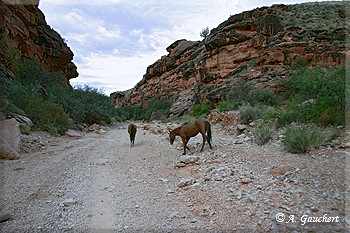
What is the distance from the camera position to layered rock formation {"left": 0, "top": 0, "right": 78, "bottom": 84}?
13.6 m

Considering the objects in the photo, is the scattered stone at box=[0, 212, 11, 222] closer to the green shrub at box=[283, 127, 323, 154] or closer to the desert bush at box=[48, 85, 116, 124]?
the green shrub at box=[283, 127, 323, 154]

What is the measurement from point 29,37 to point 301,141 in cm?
2417

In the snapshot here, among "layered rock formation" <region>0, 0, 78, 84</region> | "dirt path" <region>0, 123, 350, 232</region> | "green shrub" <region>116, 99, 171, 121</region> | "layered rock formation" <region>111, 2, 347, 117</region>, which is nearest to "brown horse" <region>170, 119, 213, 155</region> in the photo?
"dirt path" <region>0, 123, 350, 232</region>

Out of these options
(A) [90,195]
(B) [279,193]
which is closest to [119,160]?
(A) [90,195]

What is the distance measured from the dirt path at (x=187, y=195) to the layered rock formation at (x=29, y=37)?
34.9 ft

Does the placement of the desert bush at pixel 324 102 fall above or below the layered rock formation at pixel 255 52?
below

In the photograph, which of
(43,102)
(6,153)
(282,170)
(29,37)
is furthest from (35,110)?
(29,37)

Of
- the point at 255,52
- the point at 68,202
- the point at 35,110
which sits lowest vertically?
the point at 68,202

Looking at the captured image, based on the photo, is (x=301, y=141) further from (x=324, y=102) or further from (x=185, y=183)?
(x=185, y=183)

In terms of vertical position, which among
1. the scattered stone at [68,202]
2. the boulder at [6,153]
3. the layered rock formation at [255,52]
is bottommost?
the scattered stone at [68,202]

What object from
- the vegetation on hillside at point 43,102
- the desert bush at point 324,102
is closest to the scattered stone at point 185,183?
the desert bush at point 324,102

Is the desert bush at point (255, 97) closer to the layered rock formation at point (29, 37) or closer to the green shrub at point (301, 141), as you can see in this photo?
the green shrub at point (301, 141)

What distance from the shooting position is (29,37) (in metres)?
18.2

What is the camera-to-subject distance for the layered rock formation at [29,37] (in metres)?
13.6
